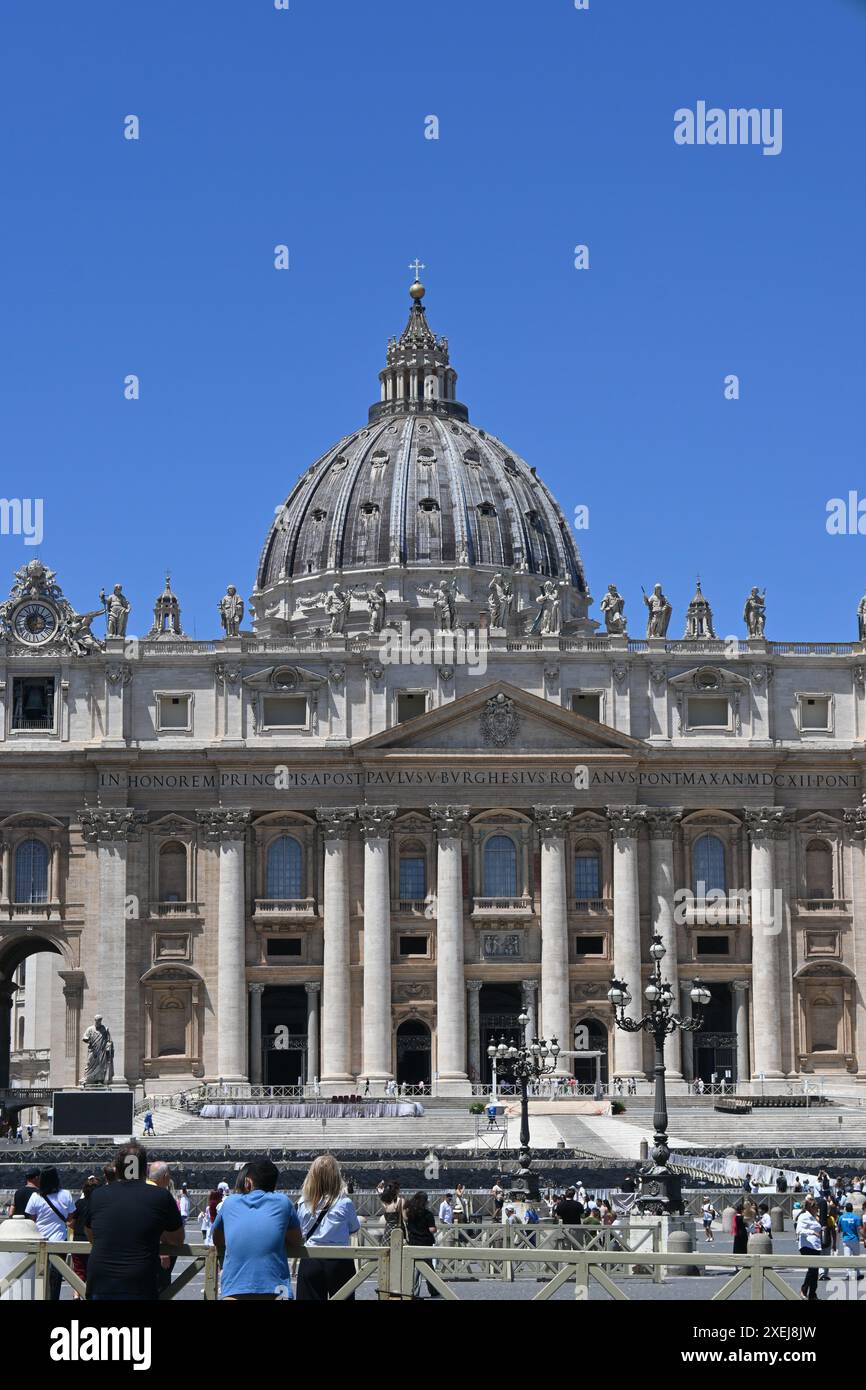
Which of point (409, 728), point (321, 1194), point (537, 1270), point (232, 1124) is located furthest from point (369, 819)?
point (321, 1194)

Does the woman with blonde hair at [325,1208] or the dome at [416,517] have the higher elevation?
the dome at [416,517]

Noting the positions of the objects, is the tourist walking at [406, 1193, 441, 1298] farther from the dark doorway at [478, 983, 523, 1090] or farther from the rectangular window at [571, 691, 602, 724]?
the rectangular window at [571, 691, 602, 724]

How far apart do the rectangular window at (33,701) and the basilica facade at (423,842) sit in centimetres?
13

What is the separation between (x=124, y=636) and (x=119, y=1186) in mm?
75868

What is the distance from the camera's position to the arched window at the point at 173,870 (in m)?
88.9

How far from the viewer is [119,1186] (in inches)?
573

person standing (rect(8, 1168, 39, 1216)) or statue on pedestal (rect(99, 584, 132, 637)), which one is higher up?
statue on pedestal (rect(99, 584, 132, 637))

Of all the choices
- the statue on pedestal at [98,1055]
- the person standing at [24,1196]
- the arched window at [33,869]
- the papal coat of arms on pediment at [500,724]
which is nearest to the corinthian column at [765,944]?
the papal coat of arms on pediment at [500,724]

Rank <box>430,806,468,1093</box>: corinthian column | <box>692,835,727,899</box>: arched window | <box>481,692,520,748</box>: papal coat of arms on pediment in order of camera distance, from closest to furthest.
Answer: <box>430,806,468,1093</box>: corinthian column < <box>481,692,520,748</box>: papal coat of arms on pediment < <box>692,835,727,899</box>: arched window

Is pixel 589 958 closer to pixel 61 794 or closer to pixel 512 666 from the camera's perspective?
pixel 512 666

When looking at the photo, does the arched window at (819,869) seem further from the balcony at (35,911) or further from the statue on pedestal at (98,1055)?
the balcony at (35,911)

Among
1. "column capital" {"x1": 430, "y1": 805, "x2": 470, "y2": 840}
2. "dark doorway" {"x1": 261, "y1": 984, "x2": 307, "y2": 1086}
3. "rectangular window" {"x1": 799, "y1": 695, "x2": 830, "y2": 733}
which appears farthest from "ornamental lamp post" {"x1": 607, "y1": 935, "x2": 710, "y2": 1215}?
"rectangular window" {"x1": 799, "y1": 695, "x2": 830, "y2": 733}

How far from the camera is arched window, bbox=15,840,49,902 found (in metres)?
88.6

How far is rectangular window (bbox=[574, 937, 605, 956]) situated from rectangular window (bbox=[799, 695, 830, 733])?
1228 centimetres
